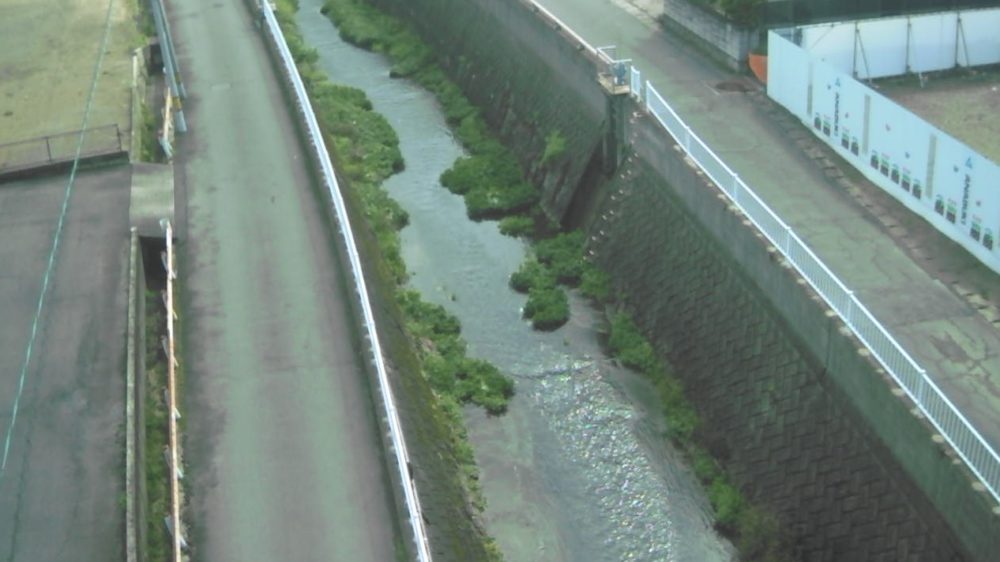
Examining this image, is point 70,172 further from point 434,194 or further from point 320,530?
point 320,530

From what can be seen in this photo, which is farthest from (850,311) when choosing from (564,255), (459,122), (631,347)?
(459,122)

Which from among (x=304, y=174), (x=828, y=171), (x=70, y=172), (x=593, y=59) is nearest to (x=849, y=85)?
(x=828, y=171)

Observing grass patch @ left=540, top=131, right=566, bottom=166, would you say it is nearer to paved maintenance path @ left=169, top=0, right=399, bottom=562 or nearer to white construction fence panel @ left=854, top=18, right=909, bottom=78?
paved maintenance path @ left=169, top=0, right=399, bottom=562

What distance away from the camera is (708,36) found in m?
29.1

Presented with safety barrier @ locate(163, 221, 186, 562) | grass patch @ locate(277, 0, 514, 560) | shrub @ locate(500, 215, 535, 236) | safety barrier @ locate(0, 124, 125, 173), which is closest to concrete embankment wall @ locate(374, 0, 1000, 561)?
shrub @ locate(500, 215, 535, 236)

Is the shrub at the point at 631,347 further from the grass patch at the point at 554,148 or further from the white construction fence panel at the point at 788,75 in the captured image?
the grass patch at the point at 554,148

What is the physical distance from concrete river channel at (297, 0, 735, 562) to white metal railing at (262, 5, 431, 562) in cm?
325

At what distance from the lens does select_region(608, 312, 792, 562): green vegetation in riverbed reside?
17469 mm

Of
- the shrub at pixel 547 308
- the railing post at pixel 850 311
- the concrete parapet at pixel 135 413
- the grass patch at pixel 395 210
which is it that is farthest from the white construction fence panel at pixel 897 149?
the concrete parapet at pixel 135 413

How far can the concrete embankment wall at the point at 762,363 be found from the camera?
1514cm

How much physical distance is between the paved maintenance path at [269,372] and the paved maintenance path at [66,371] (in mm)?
1079

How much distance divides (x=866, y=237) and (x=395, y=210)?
11.8 m

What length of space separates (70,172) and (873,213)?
16149 mm

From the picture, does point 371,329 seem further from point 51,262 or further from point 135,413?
point 51,262
